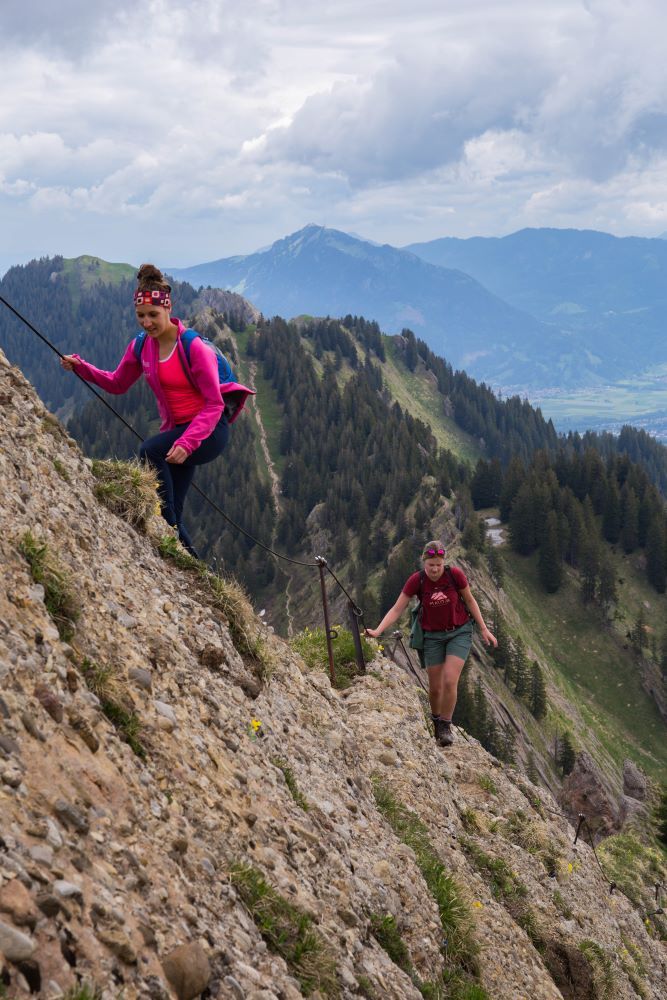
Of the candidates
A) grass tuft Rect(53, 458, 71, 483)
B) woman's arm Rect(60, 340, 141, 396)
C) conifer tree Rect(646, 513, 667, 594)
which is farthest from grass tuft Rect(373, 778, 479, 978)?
conifer tree Rect(646, 513, 667, 594)

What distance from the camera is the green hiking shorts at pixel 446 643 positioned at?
13.3 meters

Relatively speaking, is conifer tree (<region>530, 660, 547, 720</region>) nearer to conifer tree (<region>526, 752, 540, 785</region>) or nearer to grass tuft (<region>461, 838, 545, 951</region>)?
conifer tree (<region>526, 752, 540, 785</region>)

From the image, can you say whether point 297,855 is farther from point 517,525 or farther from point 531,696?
point 517,525

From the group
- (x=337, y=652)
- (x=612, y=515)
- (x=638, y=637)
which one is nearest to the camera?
(x=337, y=652)

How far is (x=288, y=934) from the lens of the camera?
6.09m

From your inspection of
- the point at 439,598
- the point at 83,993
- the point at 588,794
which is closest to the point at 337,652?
the point at 439,598

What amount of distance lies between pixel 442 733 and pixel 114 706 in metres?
10.3

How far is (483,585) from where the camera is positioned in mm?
101875

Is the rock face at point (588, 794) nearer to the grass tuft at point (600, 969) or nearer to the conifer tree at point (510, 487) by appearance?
the grass tuft at point (600, 969)

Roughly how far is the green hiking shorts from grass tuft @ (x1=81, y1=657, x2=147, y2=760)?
7.88 m

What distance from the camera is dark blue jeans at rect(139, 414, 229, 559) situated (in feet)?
32.8

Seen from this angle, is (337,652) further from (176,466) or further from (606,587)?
(606,587)

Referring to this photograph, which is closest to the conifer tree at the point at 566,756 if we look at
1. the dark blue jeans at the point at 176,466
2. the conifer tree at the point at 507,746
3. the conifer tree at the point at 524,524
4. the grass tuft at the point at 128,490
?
the conifer tree at the point at 507,746

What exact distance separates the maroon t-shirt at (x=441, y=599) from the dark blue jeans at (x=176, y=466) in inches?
180
